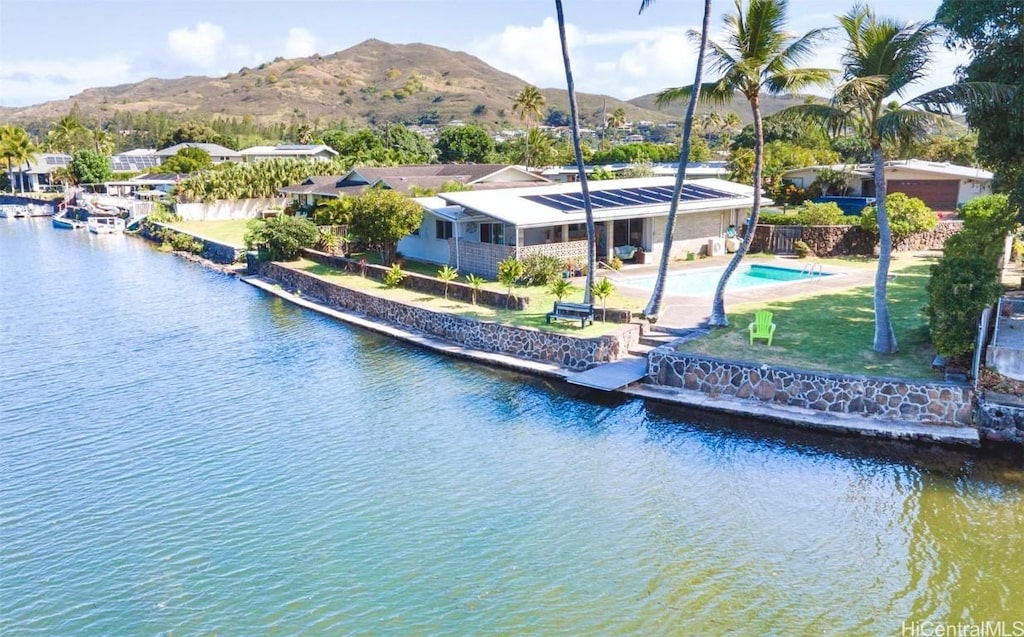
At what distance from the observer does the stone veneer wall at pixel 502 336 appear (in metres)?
21.3

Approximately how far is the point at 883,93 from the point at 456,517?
13.6m

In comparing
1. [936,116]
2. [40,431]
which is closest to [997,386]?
[936,116]

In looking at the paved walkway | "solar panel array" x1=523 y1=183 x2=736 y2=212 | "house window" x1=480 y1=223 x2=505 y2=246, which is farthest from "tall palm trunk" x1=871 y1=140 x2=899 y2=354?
"house window" x1=480 y1=223 x2=505 y2=246

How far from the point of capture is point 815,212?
3544cm

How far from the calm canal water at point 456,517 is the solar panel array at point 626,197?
12.0 metres

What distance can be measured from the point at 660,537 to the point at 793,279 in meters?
20.2

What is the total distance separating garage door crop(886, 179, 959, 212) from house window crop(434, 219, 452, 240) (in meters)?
25.2

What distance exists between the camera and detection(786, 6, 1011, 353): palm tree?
17000 mm

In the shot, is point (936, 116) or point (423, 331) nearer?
point (936, 116)

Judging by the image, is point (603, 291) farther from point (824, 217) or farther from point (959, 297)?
point (824, 217)

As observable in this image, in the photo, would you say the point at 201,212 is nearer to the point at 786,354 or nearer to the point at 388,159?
the point at 388,159

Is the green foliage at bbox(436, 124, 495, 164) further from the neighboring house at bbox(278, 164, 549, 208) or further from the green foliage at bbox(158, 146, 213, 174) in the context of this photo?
the neighboring house at bbox(278, 164, 549, 208)

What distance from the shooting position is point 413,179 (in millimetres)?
46281

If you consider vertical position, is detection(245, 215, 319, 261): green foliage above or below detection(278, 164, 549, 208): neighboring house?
below
